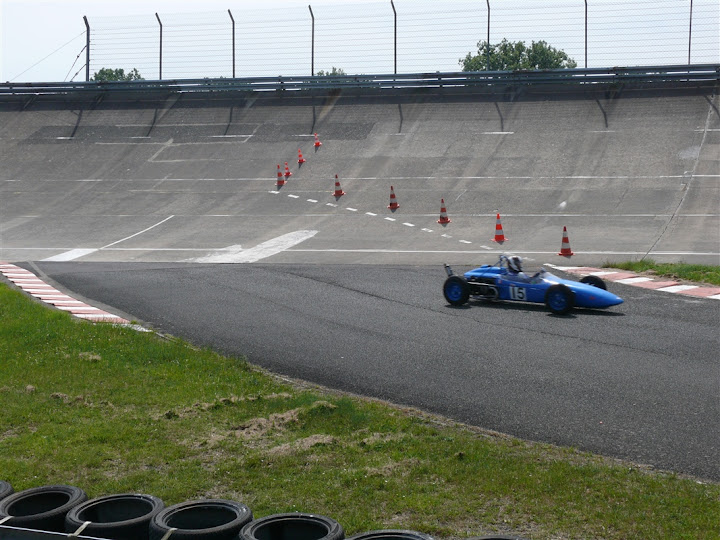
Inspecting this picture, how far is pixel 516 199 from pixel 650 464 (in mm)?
17940

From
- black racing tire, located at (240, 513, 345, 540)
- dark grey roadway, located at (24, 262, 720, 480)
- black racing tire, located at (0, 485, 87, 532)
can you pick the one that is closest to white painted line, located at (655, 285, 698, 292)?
dark grey roadway, located at (24, 262, 720, 480)

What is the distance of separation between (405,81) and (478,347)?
81.4 ft

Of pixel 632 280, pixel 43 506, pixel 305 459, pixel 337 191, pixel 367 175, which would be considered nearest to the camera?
pixel 43 506

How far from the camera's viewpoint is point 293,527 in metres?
5.43

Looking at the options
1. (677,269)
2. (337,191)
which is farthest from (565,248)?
(337,191)

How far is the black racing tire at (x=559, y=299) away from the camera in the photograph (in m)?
13.3

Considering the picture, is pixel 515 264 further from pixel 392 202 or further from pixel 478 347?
pixel 392 202

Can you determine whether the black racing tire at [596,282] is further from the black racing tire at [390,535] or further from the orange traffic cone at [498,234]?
the black racing tire at [390,535]

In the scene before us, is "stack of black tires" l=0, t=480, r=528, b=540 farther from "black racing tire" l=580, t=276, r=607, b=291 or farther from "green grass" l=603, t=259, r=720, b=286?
"green grass" l=603, t=259, r=720, b=286

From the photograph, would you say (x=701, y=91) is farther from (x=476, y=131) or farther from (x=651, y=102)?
(x=476, y=131)

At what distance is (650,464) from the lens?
7.06 metres

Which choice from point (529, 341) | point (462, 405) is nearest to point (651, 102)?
point (529, 341)

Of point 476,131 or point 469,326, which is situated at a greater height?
point 476,131

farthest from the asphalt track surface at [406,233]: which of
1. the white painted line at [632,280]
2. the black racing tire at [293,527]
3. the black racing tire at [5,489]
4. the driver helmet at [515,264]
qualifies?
the black racing tire at [5,489]
